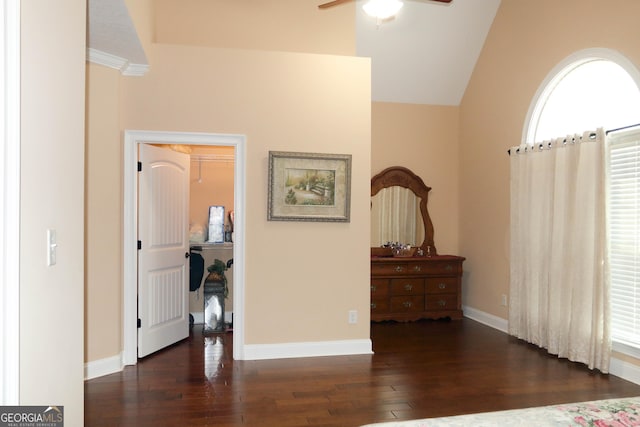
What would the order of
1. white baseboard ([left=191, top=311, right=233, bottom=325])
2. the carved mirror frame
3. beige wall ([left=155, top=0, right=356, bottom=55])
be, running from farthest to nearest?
the carved mirror frame, white baseboard ([left=191, top=311, right=233, bottom=325]), beige wall ([left=155, top=0, right=356, bottom=55])

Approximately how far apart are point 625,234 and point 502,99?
222 centimetres

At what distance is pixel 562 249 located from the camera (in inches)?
171

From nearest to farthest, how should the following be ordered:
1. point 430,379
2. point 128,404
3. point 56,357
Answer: point 56,357 → point 128,404 → point 430,379

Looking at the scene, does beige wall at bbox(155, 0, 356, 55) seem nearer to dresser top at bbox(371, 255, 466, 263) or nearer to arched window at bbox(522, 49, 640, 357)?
arched window at bbox(522, 49, 640, 357)

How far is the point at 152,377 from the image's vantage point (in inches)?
150

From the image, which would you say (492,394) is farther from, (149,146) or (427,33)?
(427,33)

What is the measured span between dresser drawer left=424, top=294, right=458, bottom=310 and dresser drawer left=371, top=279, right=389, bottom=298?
57cm

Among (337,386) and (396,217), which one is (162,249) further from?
(396,217)

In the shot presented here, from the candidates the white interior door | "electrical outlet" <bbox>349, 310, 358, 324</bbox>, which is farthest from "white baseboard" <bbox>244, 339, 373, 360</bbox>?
the white interior door

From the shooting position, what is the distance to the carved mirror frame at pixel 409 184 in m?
6.28

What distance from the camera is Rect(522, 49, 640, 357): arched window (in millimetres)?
3822

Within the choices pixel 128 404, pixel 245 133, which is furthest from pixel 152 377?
pixel 245 133

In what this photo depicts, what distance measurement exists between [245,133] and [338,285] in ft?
5.52

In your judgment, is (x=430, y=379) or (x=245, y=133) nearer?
(x=430, y=379)
